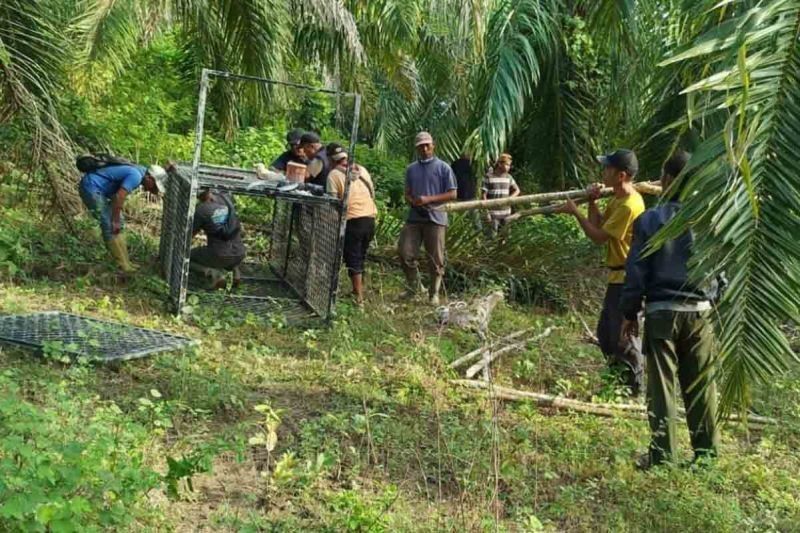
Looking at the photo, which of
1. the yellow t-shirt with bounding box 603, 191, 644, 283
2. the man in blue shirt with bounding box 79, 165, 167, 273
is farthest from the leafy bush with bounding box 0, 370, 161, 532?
the man in blue shirt with bounding box 79, 165, 167, 273

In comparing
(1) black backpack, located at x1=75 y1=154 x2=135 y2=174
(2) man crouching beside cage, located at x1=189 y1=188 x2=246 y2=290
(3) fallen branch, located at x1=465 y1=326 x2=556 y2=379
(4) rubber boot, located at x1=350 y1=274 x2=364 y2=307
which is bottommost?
(3) fallen branch, located at x1=465 y1=326 x2=556 y2=379

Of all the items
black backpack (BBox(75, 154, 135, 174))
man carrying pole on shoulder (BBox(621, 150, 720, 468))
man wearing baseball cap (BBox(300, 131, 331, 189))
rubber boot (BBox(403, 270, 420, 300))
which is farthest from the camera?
rubber boot (BBox(403, 270, 420, 300))

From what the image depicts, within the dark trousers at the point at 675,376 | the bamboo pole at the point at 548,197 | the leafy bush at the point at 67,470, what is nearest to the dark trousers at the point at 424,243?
the bamboo pole at the point at 548,197

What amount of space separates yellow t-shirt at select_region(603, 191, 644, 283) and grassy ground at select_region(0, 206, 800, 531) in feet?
3.26

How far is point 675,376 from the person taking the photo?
5.37 metres

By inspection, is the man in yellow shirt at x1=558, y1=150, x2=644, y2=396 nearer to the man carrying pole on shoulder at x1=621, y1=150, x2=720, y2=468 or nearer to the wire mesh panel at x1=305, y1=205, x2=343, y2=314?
the man carrying pole on shoulder at x1=621, y1=150, x2=720, y2=468

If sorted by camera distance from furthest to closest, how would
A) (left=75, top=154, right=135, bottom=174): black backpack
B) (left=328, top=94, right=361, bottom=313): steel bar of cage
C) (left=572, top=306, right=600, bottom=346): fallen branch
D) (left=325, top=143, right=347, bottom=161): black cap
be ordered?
(left=75, top=154, right=135, bottom=174): black backpack
(left=325, top=143, right=347, bottom=161): black cap
(left=572, top=306, right=600, bottom=346): fallen branch
(left=328, top=94, right=361, bottom=313): steel bar of cage

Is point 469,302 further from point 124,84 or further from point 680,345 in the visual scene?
point 124,84

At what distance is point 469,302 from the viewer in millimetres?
9133

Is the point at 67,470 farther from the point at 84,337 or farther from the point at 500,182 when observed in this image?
the point at 500,182

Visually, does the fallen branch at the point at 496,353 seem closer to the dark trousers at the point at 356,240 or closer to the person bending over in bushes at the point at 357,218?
the person bending over in bushes at the point at 357,218

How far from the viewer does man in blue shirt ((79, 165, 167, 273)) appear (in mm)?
8852

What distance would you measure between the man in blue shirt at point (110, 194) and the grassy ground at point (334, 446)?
1211mm

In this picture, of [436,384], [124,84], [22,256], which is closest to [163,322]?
[22,256]
